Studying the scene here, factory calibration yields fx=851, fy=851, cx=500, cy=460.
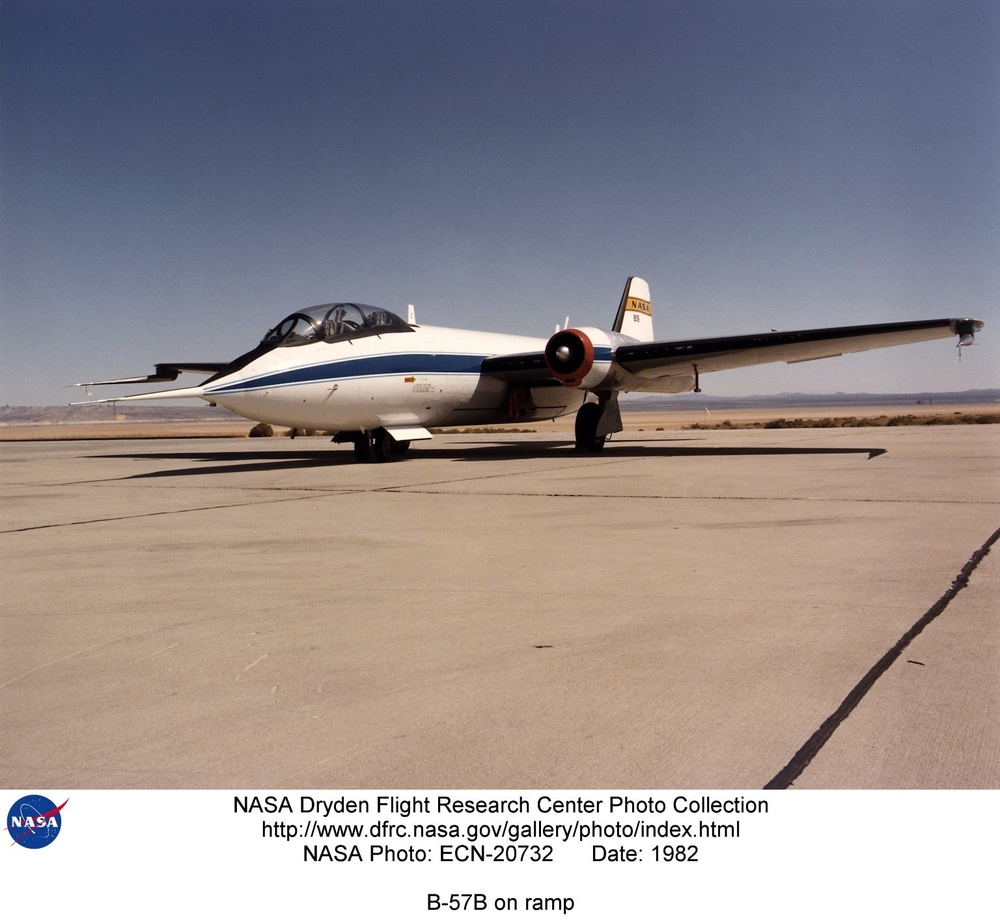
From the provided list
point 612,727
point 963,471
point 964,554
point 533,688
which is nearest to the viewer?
point 612,727

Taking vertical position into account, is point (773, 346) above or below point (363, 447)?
above

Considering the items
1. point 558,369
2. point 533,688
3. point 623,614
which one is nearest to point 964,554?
point 623,614

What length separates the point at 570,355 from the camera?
1795 centimetres

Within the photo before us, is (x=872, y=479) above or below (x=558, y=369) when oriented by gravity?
below

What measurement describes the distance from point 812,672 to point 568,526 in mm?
4489

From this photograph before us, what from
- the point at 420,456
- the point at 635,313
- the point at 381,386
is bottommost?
the point at 420,456

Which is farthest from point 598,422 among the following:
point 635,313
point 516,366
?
point 635,313

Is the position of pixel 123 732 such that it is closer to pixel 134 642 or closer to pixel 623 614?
pixel 134 642

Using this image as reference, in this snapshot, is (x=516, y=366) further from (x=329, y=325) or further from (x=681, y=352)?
(x=329, y=325)

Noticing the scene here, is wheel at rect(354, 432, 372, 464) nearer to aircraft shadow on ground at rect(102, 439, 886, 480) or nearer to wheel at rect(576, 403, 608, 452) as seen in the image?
aircraft shadow on ground at rect(102, 439, 886, 480)

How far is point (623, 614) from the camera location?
180 inches

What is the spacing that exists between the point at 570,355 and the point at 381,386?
4.23m
